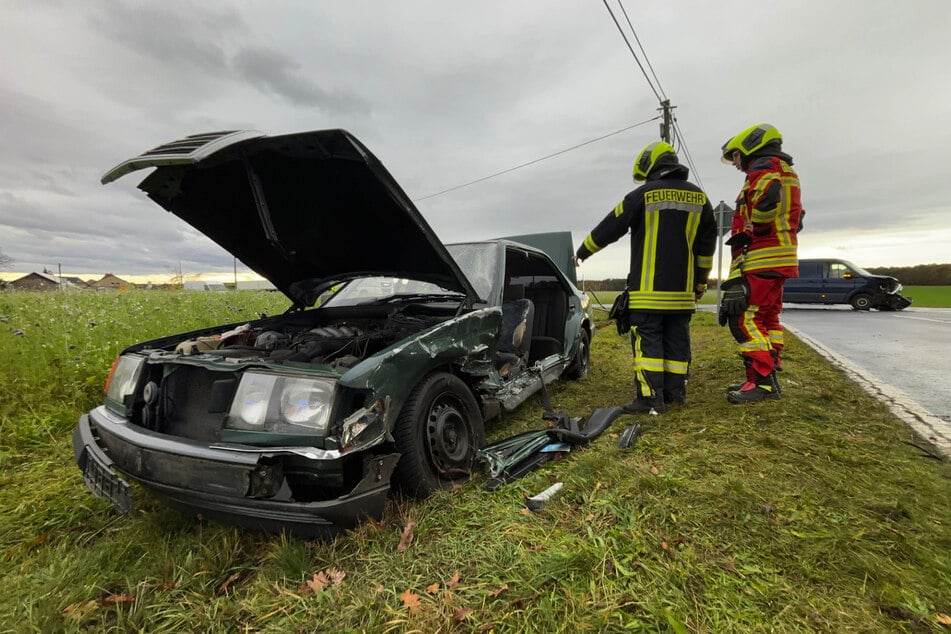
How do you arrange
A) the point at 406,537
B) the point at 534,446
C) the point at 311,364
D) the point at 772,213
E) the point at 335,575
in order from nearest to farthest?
the point at 335,575, the point at 406,537, the point at 311,364, the point at 534,446, the point at 772,213

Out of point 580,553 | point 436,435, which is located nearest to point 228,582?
point 436,435

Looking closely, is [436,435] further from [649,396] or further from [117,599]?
[649,396]

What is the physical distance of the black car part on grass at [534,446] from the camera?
7.70 feet

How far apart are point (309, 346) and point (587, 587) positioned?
183 cm

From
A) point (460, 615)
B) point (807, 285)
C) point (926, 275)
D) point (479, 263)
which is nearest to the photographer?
point (460, 615)

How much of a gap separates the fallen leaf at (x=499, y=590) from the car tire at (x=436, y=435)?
25.9 inches

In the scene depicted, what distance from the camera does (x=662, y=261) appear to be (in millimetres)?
3285

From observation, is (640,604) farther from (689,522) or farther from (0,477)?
(0,477)

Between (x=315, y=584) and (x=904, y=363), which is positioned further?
(x=904, y=363)

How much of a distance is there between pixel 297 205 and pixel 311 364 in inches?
46.1

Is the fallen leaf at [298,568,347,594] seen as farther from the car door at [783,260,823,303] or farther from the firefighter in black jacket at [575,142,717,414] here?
the car door at [783,260,823,303]

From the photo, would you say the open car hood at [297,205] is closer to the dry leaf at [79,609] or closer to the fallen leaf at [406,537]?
the fallen leaf at [406,537]

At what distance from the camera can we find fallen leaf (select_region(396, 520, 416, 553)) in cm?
177

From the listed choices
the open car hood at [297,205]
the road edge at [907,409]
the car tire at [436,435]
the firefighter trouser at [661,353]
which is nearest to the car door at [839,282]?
the road edge at [907,409]
